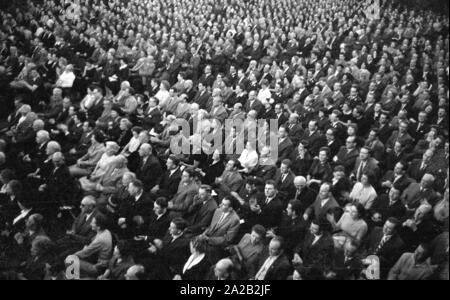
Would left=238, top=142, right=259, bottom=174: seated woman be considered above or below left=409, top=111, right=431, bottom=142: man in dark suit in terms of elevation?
below

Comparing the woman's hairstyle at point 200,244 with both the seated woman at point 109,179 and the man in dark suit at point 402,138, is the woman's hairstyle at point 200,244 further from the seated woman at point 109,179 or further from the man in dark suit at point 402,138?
the man in dark suit at point 402,138

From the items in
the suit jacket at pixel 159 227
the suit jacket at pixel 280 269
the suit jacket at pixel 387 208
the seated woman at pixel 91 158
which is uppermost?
the suit jacket at pixel 387 208

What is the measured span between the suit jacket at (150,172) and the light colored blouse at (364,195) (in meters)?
2.11

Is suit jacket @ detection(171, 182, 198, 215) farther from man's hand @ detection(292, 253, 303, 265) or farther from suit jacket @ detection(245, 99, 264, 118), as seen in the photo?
suit jacket @ detection(245, 99, 264, 118)

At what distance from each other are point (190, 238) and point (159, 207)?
46cm

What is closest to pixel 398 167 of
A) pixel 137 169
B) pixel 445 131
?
pixel 445 131

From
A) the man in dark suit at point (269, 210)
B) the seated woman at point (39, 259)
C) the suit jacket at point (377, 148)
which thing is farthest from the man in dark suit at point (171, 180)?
the suit jacket at point (377, 148)

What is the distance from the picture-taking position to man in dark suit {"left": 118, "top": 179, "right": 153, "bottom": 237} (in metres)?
3.97

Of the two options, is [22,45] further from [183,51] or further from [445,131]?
[445,131]

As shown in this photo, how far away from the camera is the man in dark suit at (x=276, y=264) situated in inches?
136

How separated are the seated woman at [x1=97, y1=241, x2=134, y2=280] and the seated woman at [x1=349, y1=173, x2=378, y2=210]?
2.25 meters

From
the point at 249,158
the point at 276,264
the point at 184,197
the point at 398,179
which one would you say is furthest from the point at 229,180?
the point at 398,179

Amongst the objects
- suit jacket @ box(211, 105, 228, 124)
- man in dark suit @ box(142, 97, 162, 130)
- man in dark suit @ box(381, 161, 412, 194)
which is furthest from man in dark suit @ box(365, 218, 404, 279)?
man in dark suit @ box(142, 97, 162, 130)

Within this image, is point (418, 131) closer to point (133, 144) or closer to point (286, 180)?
point (286, 180)
